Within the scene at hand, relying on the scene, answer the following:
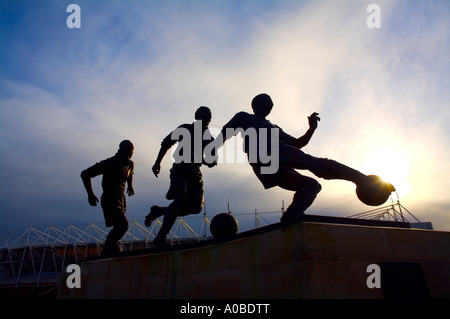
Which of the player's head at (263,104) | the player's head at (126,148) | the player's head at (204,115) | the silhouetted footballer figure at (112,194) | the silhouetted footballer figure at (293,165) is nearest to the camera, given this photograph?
the silhouetted footballer figure at (293,165)

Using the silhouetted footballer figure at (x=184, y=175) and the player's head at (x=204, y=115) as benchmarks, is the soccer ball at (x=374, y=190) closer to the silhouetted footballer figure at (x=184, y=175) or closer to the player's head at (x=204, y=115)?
the silhouetted footballer figure at (x=184, y=175)

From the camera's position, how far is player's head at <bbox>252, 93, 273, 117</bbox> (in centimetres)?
494

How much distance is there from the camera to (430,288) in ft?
10.7

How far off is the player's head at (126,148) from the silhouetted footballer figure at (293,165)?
283 centimetres

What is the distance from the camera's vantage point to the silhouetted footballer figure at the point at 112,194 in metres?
6.30

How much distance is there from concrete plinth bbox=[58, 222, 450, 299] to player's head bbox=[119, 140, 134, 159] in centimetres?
327

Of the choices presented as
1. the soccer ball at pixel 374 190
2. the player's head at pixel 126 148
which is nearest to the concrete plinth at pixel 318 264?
the soccer ball at pixel 374 190

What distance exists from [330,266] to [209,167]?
3300 millimetres

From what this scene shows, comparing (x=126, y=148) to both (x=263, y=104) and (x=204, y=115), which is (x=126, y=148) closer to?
(x=204, y=115)
